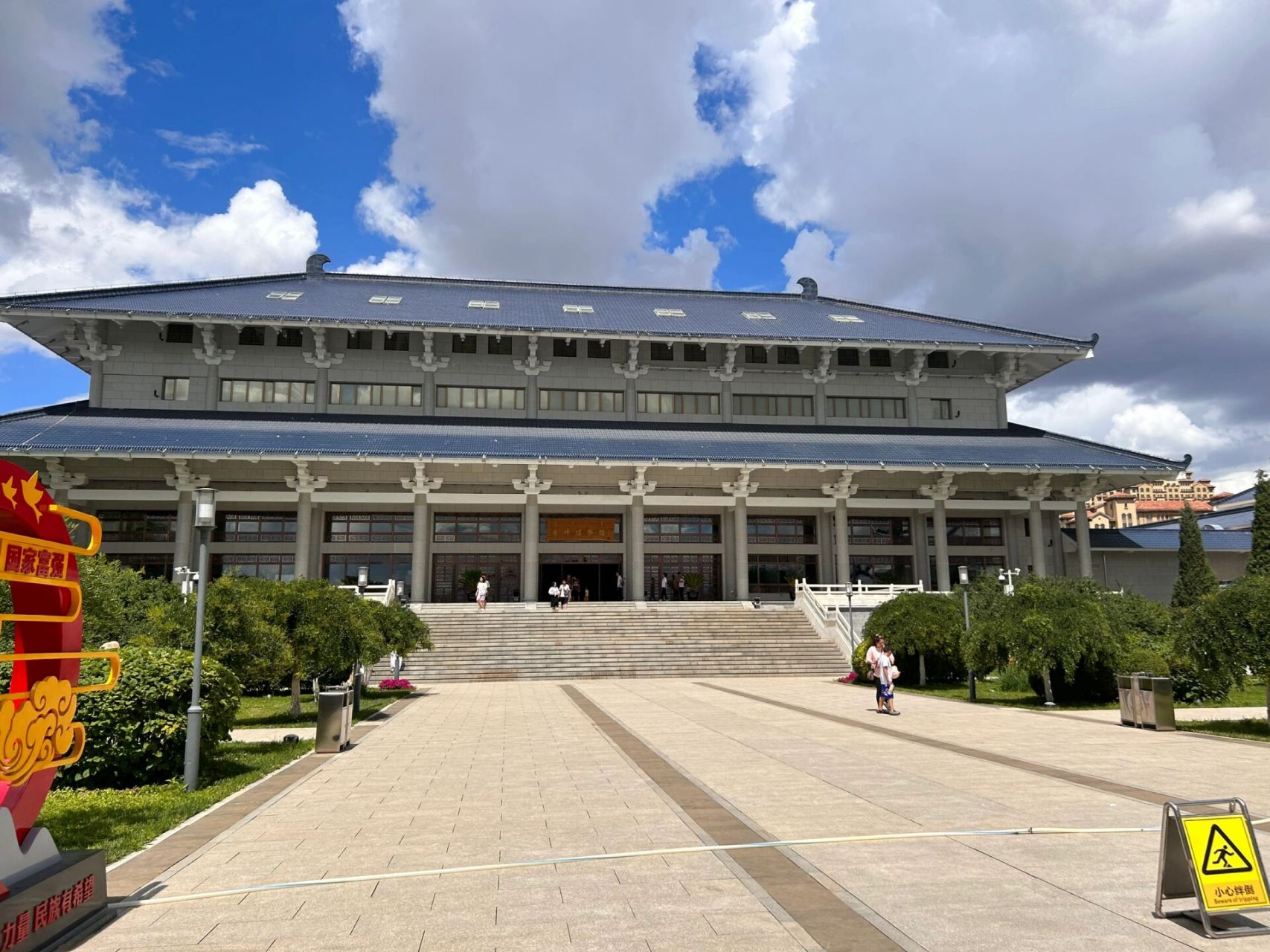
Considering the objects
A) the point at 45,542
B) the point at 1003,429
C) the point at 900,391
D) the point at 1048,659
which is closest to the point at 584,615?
the point at 1048,659

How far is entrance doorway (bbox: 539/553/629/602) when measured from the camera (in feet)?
128

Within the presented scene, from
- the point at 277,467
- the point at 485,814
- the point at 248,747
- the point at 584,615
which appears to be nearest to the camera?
the point at 485,814

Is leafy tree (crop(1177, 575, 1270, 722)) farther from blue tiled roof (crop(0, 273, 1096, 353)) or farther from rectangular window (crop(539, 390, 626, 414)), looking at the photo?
rectangular window (crop(539, 390, 626, 414))

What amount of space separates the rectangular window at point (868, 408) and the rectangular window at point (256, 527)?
25.3 m

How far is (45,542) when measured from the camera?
5738 mm

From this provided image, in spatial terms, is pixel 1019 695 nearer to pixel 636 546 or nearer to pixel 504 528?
pixel 636 546

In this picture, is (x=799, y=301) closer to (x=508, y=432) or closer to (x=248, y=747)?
(x=508, y=432)

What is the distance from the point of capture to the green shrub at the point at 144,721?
34.9 feet

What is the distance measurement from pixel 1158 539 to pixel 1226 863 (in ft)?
137

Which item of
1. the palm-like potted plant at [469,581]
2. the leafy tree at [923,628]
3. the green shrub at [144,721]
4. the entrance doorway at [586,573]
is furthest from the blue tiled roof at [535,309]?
the green shrub at [144,721]

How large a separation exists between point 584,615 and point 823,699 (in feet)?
43.6

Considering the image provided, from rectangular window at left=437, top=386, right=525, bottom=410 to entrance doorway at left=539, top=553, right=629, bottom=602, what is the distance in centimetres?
744

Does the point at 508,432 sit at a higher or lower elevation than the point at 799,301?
lower

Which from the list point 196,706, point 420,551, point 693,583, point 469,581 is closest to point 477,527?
point 469,581
